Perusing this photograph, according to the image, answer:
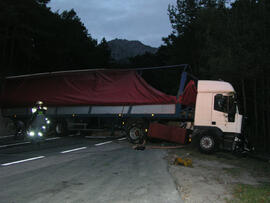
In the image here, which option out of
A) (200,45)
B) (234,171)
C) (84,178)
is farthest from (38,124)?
(200,45)

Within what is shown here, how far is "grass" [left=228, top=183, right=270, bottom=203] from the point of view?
15.4 feet

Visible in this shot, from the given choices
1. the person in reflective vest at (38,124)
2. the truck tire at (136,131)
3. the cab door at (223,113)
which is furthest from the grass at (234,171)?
the person in reflective vest at (38,124)

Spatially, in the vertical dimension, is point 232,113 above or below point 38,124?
above

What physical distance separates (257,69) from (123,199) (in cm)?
1187

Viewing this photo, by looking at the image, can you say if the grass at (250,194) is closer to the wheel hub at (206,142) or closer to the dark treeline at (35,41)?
the wheel hub at (206,142)

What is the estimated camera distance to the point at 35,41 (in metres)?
30.3

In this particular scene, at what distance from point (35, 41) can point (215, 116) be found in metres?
25.8

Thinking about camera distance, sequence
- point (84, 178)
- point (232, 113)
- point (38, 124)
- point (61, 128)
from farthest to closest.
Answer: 1. point (61, 128)
2. point (38, 124)
3. point (232, 113)
4. point (84, 178)

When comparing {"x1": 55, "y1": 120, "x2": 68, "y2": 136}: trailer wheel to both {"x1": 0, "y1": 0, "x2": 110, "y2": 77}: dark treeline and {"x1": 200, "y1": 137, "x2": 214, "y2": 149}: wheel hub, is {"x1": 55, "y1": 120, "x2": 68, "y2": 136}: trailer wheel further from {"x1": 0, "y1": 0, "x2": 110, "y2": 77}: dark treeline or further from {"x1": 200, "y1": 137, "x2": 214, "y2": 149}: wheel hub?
{"x1": 0, "y1": 0, "x2": 110, "y2": 77}: dark treeline

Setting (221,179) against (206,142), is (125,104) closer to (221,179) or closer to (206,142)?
(206,142)

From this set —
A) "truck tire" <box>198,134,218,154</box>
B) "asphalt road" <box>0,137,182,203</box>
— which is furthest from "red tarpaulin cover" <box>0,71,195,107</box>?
"asphalt road" <box>0,137,182,203</box>

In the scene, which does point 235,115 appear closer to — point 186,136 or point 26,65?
point 186,136

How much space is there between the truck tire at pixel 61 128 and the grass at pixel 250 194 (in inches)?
432

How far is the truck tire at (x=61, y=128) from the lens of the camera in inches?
582
